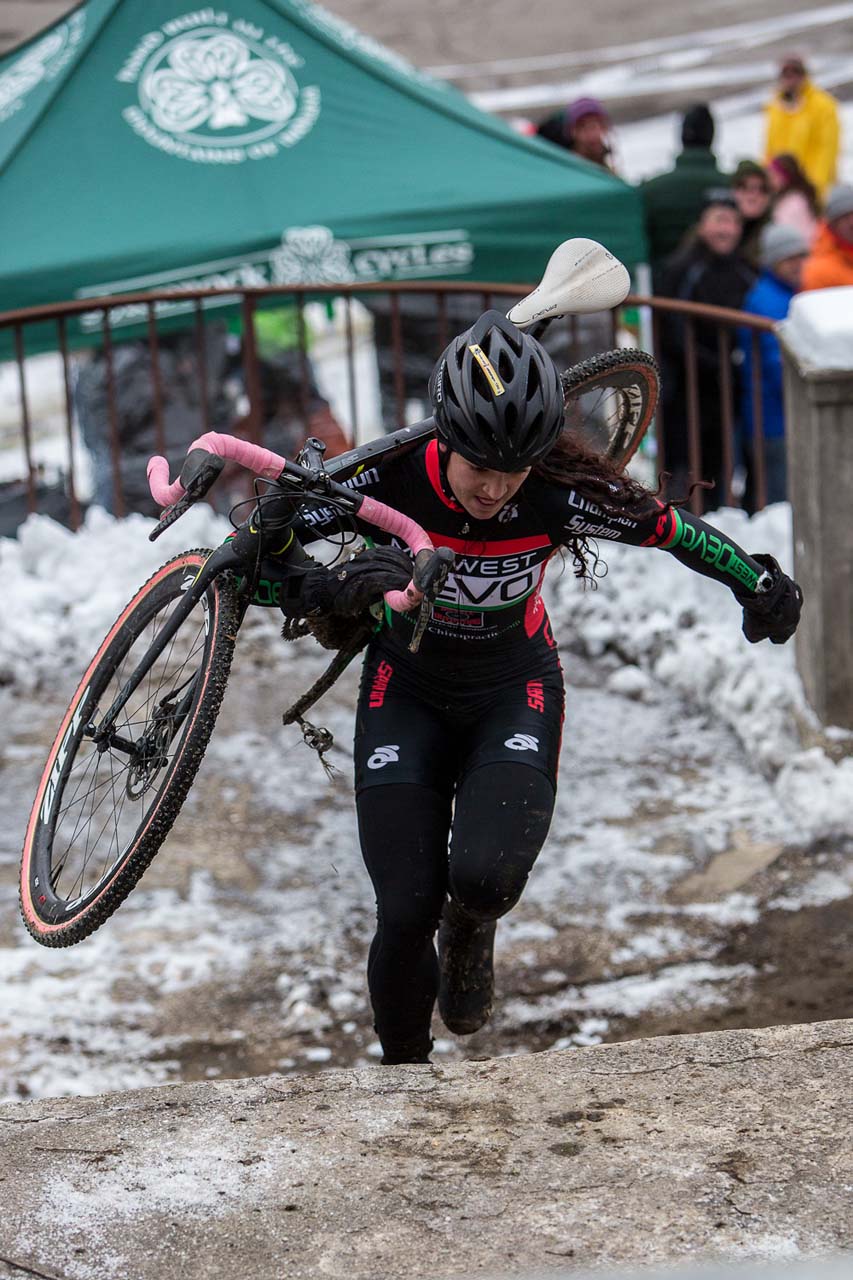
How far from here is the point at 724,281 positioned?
Result: 29.5ft

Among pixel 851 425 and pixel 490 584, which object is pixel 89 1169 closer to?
pixel 490 584

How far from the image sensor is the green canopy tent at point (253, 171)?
8906mm

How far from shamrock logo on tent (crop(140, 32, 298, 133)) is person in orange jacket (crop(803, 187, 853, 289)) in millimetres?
3091

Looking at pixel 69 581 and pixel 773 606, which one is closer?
pixel 773 606

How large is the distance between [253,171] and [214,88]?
0.56 meters

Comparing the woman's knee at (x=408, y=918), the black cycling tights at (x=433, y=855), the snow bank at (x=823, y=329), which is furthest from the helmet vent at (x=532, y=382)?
the snow bank at (x=823, y=329)

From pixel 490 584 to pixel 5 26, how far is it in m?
23.0

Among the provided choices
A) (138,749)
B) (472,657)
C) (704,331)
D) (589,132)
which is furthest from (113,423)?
(138,749)

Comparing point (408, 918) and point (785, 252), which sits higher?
point (785, 252)

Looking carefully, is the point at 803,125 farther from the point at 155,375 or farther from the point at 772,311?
the point at 155,375

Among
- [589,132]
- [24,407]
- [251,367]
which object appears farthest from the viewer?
[589,132]

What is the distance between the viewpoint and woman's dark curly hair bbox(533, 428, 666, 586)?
430 cm

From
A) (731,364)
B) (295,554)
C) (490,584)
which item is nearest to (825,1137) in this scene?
(490,584)

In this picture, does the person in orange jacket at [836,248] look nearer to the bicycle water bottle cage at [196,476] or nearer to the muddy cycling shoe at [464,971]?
the muddy cycling shoe at [464,971]
